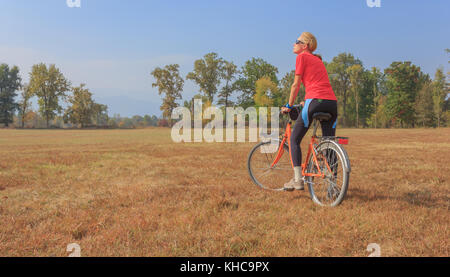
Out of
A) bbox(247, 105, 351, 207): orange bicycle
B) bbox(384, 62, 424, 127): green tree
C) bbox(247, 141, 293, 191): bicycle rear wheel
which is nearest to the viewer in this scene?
bbox(247, 105, 351, 207): orange bicycle

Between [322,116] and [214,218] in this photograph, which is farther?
[322,116]

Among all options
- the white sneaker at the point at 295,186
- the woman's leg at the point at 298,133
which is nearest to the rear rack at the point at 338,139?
the woman's leg at the point at 298,133

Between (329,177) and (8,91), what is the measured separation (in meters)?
101

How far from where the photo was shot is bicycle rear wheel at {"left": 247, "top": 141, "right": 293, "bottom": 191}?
5.21 meters

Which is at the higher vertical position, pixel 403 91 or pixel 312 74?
pixel 403 91

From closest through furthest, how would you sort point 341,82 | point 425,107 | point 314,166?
1. point 314,166
2. point 425,107
3. point 341,82

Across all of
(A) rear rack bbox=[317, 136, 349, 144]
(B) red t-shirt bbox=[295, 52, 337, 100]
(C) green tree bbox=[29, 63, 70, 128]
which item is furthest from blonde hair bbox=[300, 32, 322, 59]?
(C) green tree bbox=[29, 63, 70, 128]

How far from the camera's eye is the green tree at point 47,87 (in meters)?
69.9

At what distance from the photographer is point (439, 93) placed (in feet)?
193

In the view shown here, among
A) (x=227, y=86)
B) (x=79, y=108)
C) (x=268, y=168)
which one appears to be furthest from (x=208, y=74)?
(x=268, y=168)

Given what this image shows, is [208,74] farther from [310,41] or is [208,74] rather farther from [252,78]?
[310,41]

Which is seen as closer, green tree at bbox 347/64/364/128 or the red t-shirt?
the red t-shirt

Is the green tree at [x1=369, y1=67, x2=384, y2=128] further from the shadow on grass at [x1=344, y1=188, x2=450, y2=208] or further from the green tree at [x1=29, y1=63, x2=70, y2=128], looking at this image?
the green tree at [x1=29, y1=63, x2=70, y2=128]

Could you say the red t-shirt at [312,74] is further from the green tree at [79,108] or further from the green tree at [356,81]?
the green tree at [79,108]
